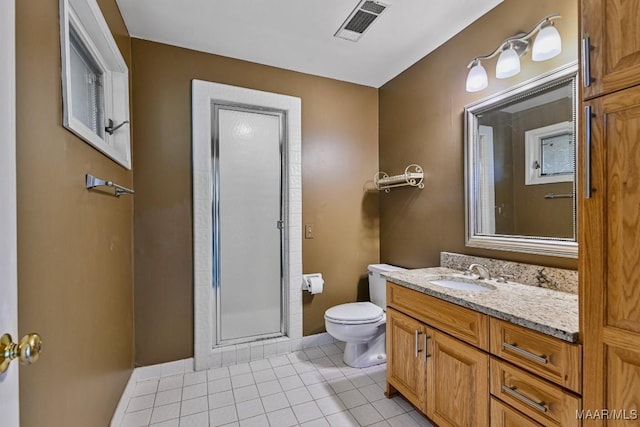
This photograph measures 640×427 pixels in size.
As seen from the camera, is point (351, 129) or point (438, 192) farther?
point (351, 129)

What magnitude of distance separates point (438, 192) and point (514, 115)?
708mm

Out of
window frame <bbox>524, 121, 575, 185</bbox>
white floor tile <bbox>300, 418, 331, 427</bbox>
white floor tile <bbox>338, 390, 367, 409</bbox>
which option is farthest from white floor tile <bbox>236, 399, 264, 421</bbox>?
window frame <bbox>524, 121, 575, 185</bbox>

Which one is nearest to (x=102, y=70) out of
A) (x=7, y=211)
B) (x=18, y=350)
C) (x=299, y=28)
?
(x=299, y=28)

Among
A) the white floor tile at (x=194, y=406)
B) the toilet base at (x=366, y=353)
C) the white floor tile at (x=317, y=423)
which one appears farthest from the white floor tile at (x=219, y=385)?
the toilet base at (x=366, y=353)

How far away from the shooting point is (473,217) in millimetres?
1979

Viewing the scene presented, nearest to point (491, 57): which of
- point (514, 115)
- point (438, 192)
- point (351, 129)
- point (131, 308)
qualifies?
point (514, 115)

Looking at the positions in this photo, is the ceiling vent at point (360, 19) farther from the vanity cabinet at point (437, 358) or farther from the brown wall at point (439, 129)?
the vanity cabinet at point (437, 358)

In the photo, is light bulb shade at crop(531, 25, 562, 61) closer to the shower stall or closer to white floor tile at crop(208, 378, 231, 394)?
the shower stall

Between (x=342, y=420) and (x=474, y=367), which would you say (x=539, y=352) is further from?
(x=342, y=420)

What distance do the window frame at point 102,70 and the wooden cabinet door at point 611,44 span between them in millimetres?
1753

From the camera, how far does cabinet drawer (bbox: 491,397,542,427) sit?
3.60ft

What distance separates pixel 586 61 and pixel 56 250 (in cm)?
183

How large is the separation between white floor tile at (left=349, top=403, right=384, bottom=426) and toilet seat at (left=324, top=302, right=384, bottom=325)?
532mm

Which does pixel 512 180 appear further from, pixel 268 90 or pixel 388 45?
pixel 268 90
